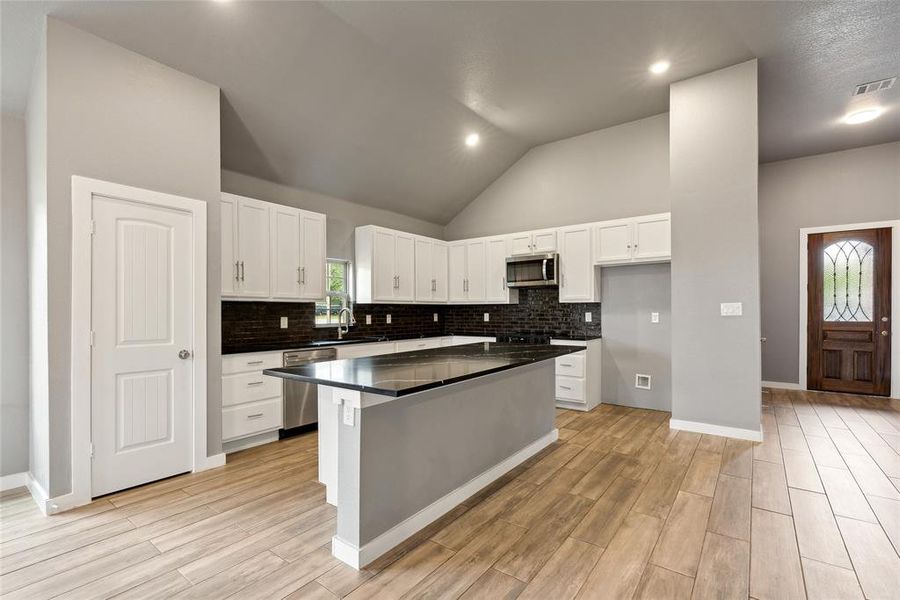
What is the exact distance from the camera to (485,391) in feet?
9.18

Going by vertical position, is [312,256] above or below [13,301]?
above

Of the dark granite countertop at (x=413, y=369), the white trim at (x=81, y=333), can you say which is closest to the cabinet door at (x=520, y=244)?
the dark granite countertop at (x=413, y=369)

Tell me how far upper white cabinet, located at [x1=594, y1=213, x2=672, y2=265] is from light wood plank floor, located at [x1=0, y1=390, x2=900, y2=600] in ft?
7.07

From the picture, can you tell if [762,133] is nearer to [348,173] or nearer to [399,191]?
[399,191]

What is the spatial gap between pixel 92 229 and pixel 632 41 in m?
4.30

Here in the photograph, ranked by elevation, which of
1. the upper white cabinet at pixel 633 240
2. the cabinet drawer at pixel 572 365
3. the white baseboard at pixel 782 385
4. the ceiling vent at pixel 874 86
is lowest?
the white baseboard at pixel 782 385

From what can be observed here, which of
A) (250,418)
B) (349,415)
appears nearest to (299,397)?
(250,418)

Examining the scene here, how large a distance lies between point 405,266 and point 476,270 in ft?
3.49

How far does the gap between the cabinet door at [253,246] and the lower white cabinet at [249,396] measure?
0.66 m

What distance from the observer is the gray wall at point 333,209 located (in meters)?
4.39

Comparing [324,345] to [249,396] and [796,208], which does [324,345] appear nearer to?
[249,396]

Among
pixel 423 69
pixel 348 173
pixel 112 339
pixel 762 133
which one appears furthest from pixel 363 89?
pixel 762 133

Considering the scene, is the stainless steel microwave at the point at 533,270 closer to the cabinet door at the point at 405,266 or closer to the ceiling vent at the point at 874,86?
the cabinet door at the point at 405,266

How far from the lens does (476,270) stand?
6.05m
